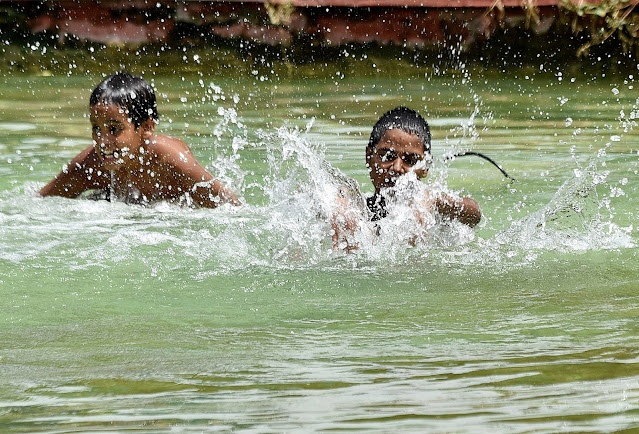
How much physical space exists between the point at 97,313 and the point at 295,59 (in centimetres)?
828

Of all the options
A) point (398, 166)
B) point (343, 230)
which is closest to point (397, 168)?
point (398, 166)

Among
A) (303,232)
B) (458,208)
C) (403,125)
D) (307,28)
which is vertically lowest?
(303,232)

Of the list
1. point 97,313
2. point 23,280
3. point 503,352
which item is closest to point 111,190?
point 23,280

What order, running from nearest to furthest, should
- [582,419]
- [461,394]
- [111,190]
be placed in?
[582,419] < [461,394] < [111,190]

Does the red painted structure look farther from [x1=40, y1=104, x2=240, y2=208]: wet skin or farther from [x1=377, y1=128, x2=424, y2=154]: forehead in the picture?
[x1=377, y1=128, x2=424, y2=154]: forehead

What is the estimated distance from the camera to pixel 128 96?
5695mm

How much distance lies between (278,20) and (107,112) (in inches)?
255

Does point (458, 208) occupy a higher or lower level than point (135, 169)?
lower

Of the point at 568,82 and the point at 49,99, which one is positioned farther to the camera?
the point at 568,82

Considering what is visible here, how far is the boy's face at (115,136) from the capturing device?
5.63m

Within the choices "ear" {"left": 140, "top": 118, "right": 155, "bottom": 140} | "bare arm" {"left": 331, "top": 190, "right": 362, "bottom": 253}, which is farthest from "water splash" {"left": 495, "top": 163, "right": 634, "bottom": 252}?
A: "ear" {"left": 140, "top": 118, "right": 155, "bottom": 140}

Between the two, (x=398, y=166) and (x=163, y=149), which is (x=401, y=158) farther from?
(x=163, y=149)

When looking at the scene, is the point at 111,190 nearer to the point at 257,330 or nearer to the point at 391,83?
the point at 257,330

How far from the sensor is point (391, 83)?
11.6 metres
